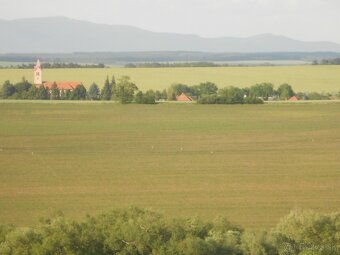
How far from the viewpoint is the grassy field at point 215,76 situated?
96.4 m

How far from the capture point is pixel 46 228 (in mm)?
20000

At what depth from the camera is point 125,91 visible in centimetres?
6894

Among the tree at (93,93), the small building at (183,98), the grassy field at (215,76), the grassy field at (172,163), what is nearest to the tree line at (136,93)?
the tree at (93,93)

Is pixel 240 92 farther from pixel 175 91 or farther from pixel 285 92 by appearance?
pixel 175 91

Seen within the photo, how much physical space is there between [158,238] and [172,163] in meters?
16.2

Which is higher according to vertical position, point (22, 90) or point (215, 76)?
point (22, 90)

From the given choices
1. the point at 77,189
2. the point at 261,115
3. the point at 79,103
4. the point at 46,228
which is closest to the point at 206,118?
the point at 261,115

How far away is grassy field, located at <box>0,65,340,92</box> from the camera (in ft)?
316

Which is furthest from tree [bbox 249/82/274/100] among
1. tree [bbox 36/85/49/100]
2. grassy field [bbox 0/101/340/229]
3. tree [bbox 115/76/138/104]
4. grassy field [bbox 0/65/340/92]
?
grassy field [bbox 0/101/340/229]

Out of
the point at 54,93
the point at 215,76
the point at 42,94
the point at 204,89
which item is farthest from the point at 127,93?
the point at 215,76

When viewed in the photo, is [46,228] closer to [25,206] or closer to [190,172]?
[25,206]

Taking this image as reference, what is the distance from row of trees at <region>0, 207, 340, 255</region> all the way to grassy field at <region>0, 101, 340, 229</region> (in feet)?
8.33

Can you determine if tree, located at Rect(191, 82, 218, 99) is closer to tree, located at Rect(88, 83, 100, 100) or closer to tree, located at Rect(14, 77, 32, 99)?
tree, located at Rect(88, 83, 100, 100)

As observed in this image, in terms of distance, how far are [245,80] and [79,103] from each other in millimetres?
39400
